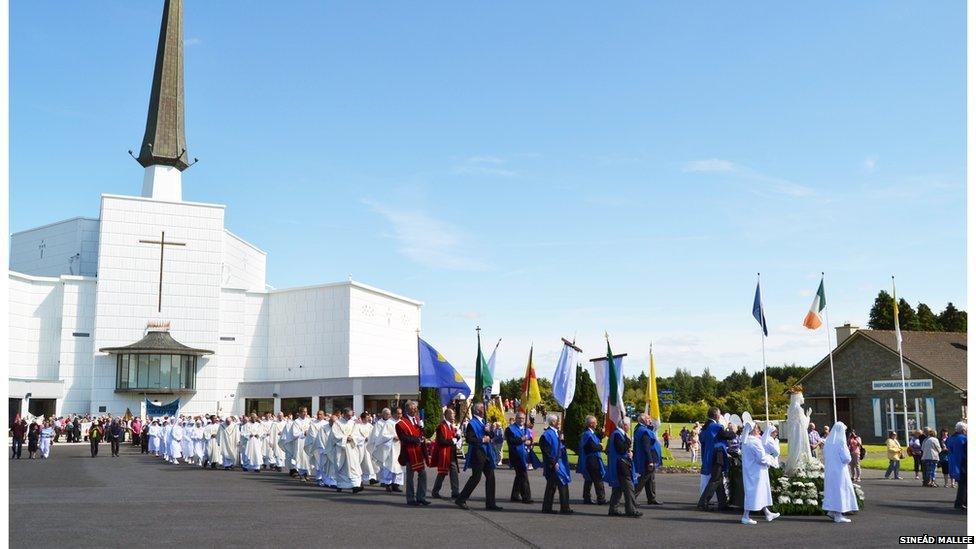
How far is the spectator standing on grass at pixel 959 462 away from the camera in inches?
644

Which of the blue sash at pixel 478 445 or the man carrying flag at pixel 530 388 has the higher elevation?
the man carrying flag at pixel 530 388

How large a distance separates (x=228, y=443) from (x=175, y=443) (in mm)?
6225

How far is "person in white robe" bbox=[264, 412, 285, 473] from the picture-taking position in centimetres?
2573

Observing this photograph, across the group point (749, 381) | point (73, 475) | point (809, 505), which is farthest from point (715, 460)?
point (749, 381)

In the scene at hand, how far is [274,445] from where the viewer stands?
2589 cm

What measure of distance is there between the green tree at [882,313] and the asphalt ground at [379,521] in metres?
52.3

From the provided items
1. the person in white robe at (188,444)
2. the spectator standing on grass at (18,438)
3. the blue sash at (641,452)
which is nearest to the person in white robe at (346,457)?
the blue sash at (641,452)

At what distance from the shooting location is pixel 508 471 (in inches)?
1042

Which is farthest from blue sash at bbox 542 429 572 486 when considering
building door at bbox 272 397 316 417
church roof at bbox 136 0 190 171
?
church roof at bbox 136 0 190 171

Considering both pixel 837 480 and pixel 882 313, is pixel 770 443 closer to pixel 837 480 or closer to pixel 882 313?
pixel 837 480

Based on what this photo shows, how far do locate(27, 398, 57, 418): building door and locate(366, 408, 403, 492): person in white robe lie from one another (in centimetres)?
5001

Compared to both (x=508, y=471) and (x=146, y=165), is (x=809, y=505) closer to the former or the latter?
(x=508, y=471)

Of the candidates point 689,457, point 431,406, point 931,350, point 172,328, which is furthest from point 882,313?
point 172,328

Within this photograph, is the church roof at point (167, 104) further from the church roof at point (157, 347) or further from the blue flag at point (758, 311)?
the blue flag at point (758, 311)
